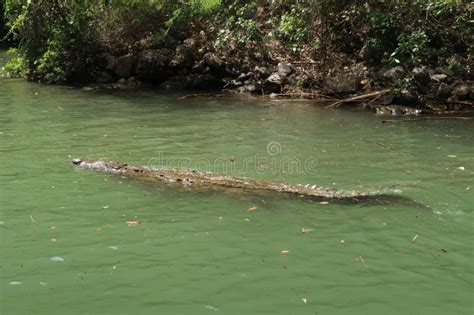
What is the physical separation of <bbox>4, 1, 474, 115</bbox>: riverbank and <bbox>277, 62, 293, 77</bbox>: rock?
34mm

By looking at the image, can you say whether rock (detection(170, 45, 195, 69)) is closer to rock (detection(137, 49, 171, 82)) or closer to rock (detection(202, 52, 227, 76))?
rock (detection(137, 49, 171, 82))

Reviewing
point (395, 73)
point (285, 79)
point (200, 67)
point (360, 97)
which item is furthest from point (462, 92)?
point (200, 67)

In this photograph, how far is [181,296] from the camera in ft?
15.2

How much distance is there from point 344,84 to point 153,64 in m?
6.87

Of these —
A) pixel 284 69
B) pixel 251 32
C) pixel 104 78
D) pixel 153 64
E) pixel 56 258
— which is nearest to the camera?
pixel 56 258

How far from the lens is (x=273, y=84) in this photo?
1644cm

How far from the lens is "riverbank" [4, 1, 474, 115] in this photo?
1445 cm

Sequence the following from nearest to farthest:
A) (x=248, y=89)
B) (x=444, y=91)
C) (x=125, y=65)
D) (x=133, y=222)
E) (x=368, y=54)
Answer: (x=133, y=222) < (x=444, y=91) < (x=368, y=54) < (x=248, y=89) < (x=125, y=65)

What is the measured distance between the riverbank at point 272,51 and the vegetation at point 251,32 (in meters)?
0.04

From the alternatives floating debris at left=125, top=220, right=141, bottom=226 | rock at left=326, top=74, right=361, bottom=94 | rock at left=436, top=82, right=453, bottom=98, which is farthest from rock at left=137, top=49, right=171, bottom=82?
floating debris at left=125, top=220, right=141, bottom=226

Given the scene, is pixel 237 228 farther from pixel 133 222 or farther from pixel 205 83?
pixel 205 83

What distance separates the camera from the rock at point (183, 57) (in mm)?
18125

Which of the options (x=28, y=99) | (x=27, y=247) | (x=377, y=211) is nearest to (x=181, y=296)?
(x=27, y=247)

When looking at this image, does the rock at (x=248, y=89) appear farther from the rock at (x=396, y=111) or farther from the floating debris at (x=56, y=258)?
the floating debris at (x=56, y=258)
